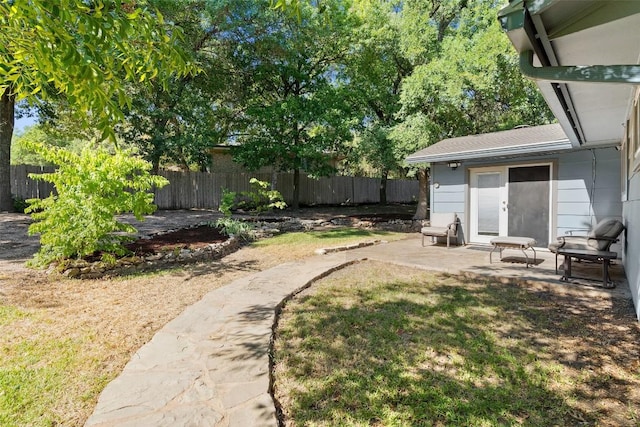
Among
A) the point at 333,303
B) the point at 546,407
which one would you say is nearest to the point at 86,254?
the point at 333,303

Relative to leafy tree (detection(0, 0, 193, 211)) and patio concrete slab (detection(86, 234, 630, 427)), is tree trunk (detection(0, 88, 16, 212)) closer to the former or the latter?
patio concrete slab (detection(86, 234, 630, 427))

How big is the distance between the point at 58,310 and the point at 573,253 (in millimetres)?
6688

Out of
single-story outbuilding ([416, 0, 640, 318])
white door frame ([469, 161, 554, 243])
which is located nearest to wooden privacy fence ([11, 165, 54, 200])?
single-story outbuilding ([416, 0, 640, 318])

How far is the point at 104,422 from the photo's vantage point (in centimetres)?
199

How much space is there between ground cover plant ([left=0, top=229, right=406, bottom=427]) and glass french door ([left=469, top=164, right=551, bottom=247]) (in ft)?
18.5

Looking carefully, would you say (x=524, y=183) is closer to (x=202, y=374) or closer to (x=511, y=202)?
(x=511, y=202)

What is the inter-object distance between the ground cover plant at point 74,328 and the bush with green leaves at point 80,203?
0.54 m

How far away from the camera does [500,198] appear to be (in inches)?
316

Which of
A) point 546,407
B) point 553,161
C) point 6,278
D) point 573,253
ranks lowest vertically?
point 546,407

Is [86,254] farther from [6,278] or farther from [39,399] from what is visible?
[39,399]

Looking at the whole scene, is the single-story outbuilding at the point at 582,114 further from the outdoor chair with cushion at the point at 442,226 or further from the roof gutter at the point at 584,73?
the outdoor chair with cushion at the point at 442,226

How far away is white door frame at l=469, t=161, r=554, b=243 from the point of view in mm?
7297

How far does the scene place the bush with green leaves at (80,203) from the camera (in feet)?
16.3

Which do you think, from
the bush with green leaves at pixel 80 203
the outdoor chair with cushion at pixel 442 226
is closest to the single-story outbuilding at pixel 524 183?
the outdoor chair with cushion at pixel 442 226
